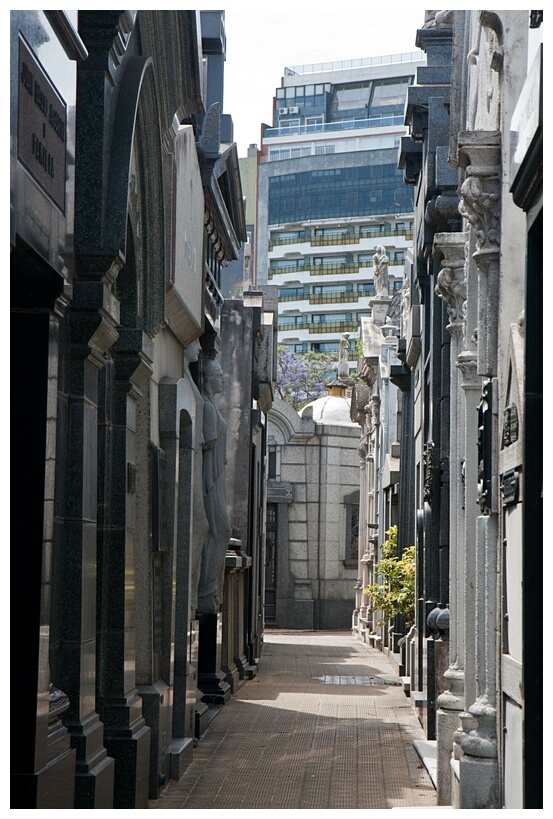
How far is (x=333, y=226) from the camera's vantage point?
8200 centimetres

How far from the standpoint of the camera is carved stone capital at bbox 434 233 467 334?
400 inches

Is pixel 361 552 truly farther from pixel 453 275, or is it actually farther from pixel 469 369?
pixel 469 369

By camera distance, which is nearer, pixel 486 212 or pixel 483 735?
pixel 486 212

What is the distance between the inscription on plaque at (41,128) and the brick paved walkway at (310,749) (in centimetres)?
525

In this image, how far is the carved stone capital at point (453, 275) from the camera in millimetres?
10164

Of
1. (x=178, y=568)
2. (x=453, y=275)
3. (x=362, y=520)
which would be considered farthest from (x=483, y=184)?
(x=362, y=520)

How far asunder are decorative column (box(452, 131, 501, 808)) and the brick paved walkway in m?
2.20

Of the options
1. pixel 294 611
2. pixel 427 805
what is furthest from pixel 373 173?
pixel 427 805

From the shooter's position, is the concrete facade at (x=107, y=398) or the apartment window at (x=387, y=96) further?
the apartment window at (x=387, y=96)

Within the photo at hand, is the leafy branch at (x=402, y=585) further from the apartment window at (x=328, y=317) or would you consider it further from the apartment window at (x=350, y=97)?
the apartment window at (x=350, y=97)

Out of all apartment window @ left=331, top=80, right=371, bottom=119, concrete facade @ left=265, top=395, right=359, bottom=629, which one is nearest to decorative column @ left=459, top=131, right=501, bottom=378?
concrete facade @ left=265, top=395, right=359, bottom=629

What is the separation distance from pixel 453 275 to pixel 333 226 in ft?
238

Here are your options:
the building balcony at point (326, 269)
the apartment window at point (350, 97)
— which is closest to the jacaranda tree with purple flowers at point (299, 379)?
the building balcony at point (326, 269)

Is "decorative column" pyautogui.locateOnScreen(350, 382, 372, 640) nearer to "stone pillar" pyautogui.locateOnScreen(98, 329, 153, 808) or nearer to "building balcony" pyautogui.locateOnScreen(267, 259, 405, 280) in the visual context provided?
"stone pillar" pyautogui.locateOnScreen(98, 329, 153, 808)
